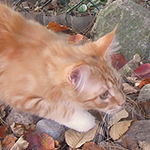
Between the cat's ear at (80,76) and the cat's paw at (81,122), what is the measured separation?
1.65ft

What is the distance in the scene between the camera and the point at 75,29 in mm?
2307

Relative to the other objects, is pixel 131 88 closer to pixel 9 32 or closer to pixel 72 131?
pixel 72 131

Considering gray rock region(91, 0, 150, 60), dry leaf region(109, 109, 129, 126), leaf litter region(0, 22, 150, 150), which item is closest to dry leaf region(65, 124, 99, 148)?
leaf litter region(0, 22, 150, 150)

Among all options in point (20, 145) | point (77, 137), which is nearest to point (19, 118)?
point (20, 145)

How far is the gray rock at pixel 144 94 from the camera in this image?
146 cm

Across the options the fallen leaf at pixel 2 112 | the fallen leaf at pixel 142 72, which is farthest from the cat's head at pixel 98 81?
the fallen leaf at pixel 2 112

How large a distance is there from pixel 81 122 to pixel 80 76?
59 cm

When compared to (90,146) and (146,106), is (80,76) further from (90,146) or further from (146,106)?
(146,106)

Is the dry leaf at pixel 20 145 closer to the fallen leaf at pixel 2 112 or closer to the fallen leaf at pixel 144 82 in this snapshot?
the fallen leaf at pixel 2 112

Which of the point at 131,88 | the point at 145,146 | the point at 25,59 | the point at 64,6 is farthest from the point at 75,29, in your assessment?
the point at 145,146

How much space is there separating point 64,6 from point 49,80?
6.24ft

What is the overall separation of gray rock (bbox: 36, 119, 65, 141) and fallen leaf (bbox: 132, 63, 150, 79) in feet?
2.55

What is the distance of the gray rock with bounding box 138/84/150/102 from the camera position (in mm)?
1456

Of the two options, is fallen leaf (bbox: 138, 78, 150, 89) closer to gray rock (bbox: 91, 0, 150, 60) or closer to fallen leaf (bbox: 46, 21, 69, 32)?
gray rock (bbox: 91, 0, 150, 60)
